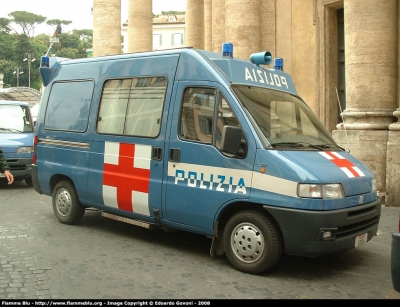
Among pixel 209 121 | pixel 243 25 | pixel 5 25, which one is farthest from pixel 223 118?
pixel 5 25

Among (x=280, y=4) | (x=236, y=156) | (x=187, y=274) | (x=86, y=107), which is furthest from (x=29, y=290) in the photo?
(x=280, y=4)

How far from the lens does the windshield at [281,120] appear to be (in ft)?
18.0

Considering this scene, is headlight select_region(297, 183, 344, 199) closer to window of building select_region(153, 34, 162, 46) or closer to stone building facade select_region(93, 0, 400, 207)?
stone building facade select_region(93, 0, 400, 207)

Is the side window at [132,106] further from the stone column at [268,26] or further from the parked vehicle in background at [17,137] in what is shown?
the stone column at [268,26]

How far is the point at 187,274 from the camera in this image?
531 centimetres

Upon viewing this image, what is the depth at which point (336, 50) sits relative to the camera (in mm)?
14000

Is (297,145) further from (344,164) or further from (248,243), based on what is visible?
(248,243)

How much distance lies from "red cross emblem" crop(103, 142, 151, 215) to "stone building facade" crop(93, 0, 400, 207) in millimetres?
3329

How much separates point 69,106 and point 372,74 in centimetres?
616

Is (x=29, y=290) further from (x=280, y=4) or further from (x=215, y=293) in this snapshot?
(x=280, y=4)

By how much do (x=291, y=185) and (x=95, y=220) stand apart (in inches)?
168

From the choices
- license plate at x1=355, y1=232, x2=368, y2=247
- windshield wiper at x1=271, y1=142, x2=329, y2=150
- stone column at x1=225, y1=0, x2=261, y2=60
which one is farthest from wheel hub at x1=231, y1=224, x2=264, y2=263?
stone column at x1=225, y1=0, x2=261, y2=60

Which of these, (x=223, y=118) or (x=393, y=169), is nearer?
(x=223, y=118)

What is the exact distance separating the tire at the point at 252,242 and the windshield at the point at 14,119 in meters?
8.88
